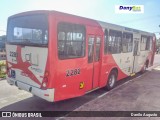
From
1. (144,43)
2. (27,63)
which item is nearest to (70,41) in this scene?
(27,63)

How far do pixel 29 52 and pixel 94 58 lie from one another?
2.48 meters

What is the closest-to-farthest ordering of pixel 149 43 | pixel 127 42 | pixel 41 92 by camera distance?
pixel 41 92, pixel 127 42, pixel 149 43

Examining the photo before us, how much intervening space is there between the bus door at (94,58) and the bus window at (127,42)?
7.90ft

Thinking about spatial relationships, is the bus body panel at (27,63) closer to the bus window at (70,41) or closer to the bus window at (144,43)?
the bus window at (70,41)

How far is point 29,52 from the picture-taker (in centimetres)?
548

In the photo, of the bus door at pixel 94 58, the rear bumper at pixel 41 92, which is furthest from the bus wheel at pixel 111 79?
the rear bumper at pixel 41 92

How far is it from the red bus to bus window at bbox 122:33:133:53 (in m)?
1.33

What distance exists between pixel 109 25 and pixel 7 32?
4062 mm

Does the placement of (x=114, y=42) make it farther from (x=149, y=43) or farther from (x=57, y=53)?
(x=149, y=43)

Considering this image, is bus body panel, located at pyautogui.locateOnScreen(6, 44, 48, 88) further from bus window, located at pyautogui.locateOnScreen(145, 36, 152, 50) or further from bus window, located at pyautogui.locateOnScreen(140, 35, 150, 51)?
bus window, located at pyautogui.locateOnScreen(145, 36, 152, 50)

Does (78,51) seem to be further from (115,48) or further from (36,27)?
(115,48)

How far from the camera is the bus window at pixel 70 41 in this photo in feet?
17.0

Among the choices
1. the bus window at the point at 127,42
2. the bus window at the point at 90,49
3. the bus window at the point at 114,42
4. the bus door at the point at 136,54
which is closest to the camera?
the bus window at the point at 90,49

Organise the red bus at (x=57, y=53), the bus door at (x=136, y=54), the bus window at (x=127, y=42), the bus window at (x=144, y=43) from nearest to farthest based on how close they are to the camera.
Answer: the red bus at (x=57, y=53), the bus window at (x=127, y=42), the bus door at (x=136, y=54), the bus window at (x=144, y=43)
